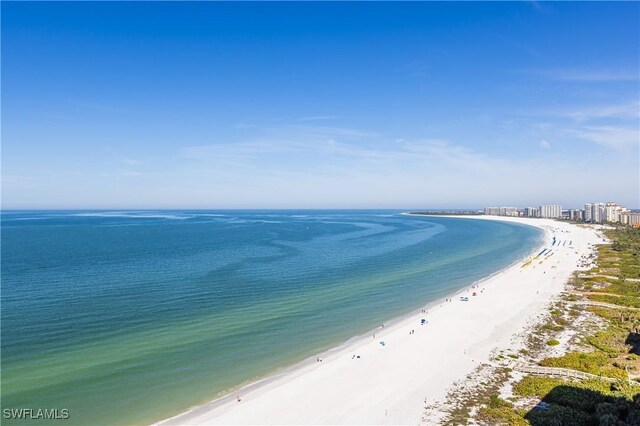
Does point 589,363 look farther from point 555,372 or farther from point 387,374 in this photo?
point 387,374

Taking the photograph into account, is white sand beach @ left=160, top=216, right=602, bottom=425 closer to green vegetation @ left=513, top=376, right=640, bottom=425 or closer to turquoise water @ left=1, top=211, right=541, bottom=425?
turquoise water @ left=1, top=211, right=541, bottom=425

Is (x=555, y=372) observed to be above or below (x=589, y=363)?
below

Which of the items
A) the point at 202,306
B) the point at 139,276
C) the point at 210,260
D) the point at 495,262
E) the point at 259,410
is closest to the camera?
the point at 259,410

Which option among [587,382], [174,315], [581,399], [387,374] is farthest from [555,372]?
[174,315]

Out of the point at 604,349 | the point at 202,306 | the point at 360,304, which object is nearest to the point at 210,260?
the point at 202,306

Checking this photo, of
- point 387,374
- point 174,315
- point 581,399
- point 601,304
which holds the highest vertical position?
point 581,399

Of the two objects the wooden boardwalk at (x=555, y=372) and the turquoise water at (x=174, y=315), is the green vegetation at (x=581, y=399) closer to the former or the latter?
the wooden boardwalk at (x=555, y=372)

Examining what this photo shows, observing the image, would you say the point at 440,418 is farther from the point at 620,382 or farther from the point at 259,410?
the point at 620,382
